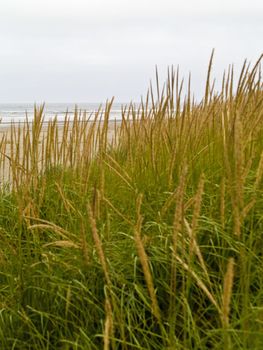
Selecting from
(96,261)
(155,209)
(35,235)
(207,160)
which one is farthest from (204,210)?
(35,235)

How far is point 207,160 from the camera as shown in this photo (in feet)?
7.31

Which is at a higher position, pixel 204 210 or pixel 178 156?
pixel 178 156

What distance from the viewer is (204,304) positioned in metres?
1.52

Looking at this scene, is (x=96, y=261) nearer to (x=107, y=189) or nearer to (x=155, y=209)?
(x=155, y=209)

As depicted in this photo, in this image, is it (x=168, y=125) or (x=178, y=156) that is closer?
(x=178, y=156)

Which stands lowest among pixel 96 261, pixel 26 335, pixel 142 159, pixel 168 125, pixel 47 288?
pixel 26 335

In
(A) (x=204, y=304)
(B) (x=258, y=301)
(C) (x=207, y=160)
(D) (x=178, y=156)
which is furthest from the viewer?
(C) (x=207, y=160)

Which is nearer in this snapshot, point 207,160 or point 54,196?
point 207,160

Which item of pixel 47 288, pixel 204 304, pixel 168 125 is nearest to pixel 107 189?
pixel 168 125

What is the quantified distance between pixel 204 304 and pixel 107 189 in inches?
39.0

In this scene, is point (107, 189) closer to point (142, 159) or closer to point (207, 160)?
point (142, 159)

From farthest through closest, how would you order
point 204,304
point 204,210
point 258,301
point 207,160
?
point 207,160, point 204,210, point 204,304, point 258,301

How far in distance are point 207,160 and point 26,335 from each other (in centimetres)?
110

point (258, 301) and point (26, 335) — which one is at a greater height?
point (258, 301)
